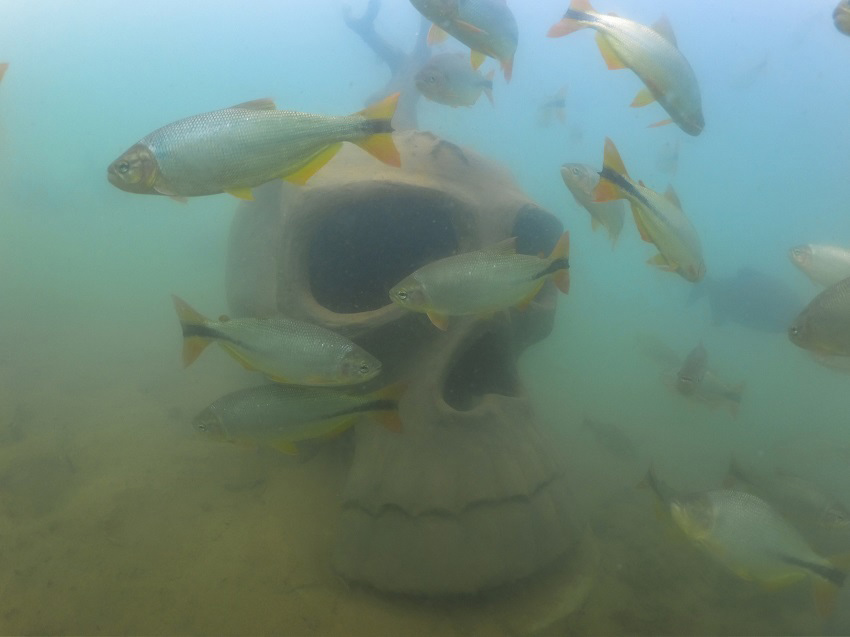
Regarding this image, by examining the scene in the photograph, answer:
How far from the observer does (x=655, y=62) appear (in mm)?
2641

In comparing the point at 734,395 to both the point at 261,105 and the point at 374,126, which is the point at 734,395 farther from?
the point at 261,105

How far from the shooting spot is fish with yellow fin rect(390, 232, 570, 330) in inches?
105

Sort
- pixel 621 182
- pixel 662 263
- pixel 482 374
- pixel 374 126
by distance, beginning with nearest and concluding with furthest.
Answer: pixel 374 126 → pixel 621 182 → pixel 662 263 → pixel 482 374

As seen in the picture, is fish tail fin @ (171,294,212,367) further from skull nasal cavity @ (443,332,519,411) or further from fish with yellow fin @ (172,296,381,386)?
skull nasal cavity @ (443,332,519,411)

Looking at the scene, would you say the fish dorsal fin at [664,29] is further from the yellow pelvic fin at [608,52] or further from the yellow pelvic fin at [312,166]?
the yellow pelvic fin at [312,166]

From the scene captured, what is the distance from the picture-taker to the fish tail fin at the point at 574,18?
9.34 feet

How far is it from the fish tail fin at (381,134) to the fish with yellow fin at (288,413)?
1169 mm

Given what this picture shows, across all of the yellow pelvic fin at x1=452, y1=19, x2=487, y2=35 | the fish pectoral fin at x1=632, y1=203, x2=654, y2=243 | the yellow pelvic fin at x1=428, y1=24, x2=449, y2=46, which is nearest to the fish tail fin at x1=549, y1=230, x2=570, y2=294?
the fish pectoral fin at x1=632, y1=203, x2=654, y2=243

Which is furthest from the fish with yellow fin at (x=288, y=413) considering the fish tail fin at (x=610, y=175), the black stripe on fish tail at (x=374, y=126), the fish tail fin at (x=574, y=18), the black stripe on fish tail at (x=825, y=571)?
the fish tail fin at (x=574, y=18)

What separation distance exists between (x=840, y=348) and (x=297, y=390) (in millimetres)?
2798

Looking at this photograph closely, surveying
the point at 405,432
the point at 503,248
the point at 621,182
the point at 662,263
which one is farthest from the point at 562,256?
the point at 405,432

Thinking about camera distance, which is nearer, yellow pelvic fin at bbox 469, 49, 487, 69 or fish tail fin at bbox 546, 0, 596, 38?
fish tail fin at bbox 546, 0, 596, 38

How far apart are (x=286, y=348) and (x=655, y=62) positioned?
245 cm

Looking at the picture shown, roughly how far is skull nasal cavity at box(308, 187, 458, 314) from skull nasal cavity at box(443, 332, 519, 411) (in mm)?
1027
